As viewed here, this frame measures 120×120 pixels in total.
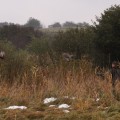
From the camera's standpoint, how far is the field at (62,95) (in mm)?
7980

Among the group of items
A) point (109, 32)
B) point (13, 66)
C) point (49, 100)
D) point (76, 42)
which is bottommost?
point (49, 100)

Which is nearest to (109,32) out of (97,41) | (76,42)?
(97,41)

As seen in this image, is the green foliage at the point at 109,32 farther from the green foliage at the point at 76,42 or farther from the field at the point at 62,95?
the field at the point at 62,95

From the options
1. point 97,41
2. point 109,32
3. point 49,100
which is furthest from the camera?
point 97,41

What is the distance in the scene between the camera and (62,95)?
10484 mm

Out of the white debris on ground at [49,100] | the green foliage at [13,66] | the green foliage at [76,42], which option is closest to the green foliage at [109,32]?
the green foliage at [76,42]

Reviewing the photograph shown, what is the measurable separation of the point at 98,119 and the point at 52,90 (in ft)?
12.1

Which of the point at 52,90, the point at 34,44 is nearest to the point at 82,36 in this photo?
the point at 34,44

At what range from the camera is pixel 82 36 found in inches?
1102

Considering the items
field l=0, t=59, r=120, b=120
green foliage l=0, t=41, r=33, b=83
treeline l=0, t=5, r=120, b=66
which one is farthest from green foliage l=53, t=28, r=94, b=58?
field l=0, t=59, r=120, b=120

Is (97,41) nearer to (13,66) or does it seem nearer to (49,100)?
(13,66)

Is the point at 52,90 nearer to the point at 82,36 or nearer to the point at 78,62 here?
the point at 78,62

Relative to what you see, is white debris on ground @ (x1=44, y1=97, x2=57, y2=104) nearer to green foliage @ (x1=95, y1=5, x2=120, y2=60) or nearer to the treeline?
the treeline

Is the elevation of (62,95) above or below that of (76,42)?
below
